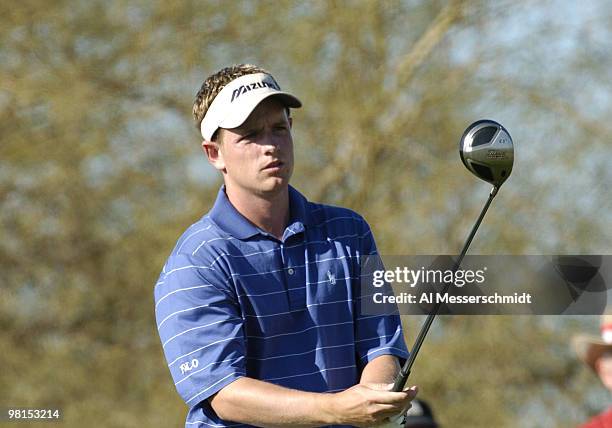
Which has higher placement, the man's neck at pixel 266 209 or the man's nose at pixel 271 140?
the man's nose at pixel 271 140

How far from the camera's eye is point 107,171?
7.49 metres

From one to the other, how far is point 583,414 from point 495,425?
0.49m

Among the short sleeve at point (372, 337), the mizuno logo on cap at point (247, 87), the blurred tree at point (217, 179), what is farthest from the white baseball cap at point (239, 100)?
the blurred tree at point (217, 179)

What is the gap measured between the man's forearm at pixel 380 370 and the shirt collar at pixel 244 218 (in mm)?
346

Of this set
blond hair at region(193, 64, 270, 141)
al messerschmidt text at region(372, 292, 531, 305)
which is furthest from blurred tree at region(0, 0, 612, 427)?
blond hair at region(193, 64, 270, 141)

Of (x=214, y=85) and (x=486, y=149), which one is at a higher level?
(x=214, y=85)

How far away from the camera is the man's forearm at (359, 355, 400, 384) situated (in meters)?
2.79

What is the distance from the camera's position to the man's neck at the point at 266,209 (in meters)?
2.91

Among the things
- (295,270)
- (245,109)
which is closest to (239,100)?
(245,109)

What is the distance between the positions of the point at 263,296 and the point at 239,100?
0.46 meters

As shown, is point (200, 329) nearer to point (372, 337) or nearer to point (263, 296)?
point (263, 296)

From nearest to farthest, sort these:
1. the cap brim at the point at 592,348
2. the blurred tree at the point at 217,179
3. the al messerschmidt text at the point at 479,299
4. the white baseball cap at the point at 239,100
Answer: the cap brim at the point at 592,348
the white baseball cap at the point at 239,100
the al messerschmidt text at the point at 479,299
the blurred tree at the point at 217,179

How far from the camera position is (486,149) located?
2777 millimetres

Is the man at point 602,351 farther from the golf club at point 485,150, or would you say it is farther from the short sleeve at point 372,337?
the short sleeve at point 372,337
